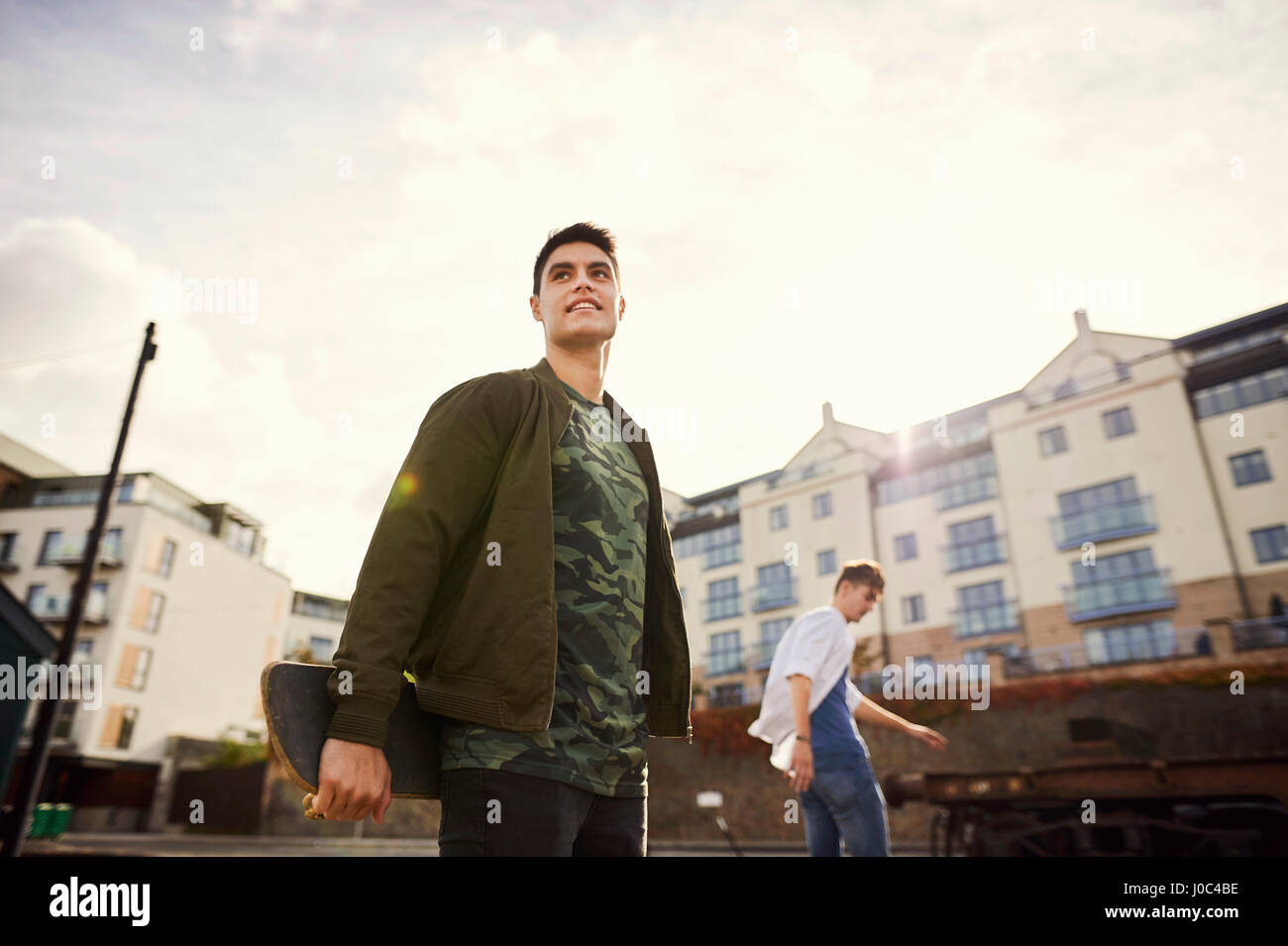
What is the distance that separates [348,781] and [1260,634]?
1171 inches

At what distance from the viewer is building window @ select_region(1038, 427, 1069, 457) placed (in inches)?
1439

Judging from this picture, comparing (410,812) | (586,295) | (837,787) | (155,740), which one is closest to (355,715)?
(586,295)

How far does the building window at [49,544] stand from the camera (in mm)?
43594

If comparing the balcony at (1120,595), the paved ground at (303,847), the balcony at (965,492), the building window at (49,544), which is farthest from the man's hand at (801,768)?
the building window at (49,544)

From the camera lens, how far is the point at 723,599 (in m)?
46.1

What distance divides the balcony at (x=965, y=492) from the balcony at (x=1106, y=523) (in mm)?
3472

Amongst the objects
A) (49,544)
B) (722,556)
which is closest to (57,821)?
(49,544)

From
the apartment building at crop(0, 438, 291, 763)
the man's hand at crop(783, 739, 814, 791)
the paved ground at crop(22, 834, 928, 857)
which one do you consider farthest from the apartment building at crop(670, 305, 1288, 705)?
the apartment building at crop(0, 438, 291, 763)

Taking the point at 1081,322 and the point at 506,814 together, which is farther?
the point at 1081,322

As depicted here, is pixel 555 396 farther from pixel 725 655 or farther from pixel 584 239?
pixel 725 655

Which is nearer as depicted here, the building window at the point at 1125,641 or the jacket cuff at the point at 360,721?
the jacket cuff at the point at 360,721

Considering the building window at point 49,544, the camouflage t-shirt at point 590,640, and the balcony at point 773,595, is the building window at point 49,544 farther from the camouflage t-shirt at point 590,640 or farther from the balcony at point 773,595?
the camouflage t-shirt at point 590,640
